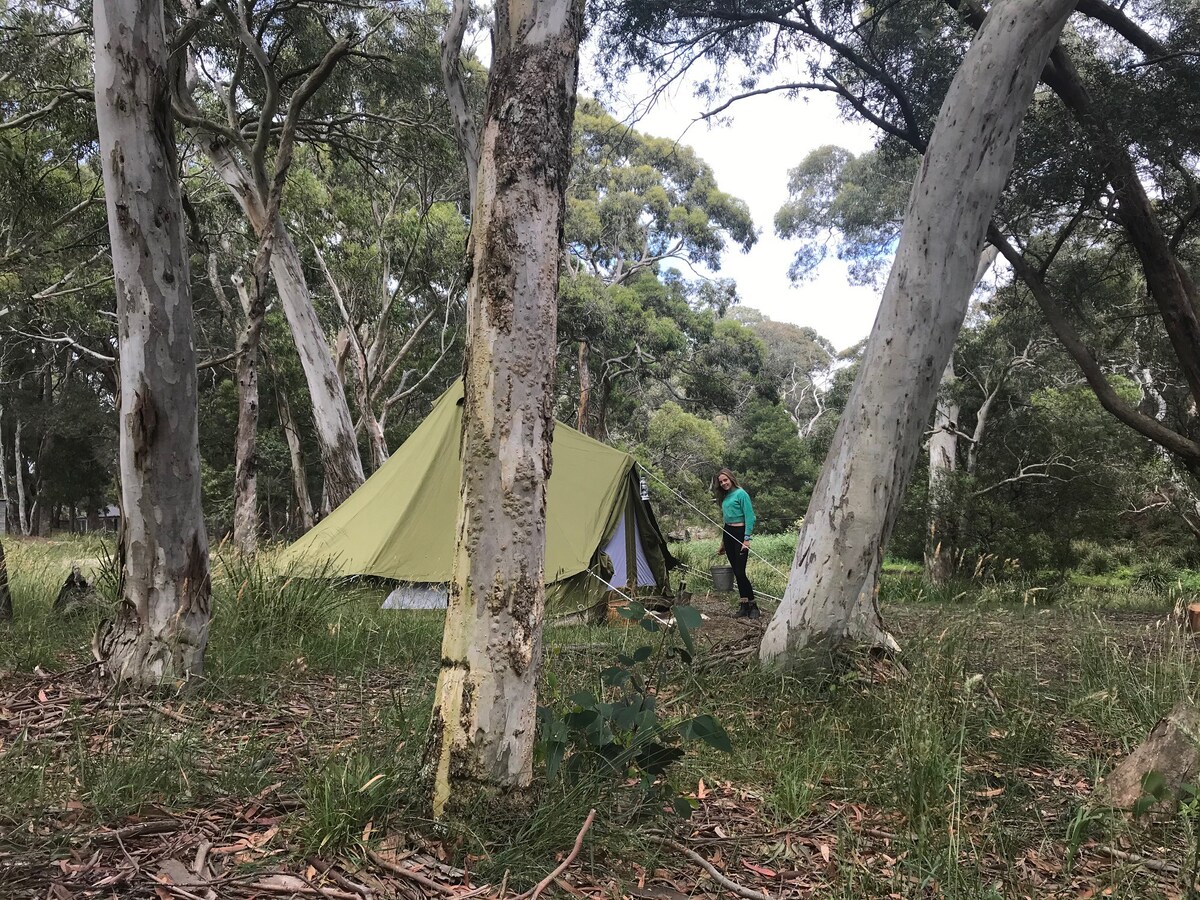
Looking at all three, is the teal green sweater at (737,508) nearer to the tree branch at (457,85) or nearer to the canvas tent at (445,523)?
the canvas tent at (445,523)

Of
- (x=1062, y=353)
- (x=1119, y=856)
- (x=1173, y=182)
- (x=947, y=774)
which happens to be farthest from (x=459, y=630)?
(x=1062, y=353)

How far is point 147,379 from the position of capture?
10.5 ft

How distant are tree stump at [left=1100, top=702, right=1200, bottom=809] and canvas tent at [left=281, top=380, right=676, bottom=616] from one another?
158 inches

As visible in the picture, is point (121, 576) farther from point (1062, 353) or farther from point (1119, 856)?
point (1062, 353)

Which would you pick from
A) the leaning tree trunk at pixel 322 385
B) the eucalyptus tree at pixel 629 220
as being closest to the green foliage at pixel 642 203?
the eucalyptus tree at pixel 629 220

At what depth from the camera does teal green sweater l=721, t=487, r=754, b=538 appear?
778 centimetres

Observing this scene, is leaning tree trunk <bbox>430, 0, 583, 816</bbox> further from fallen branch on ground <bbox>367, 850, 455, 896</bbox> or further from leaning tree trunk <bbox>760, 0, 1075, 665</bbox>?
leaning tree trunk <bbox>760, 0, 1075, 665</bbox>

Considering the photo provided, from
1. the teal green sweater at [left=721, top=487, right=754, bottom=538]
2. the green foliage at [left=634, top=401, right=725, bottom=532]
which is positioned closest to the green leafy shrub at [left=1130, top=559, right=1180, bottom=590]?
the teal green sweater at [left=721, top=487, right=754, bottom=538]

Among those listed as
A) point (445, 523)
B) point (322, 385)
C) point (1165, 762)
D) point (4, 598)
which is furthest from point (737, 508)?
point (4, 598)

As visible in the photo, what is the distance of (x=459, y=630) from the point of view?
199 centimetres

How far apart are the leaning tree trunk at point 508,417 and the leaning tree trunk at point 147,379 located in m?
1.81

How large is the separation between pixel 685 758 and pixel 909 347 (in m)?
2.37

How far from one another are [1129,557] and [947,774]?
584 inches

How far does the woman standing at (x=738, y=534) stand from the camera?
7.37m
